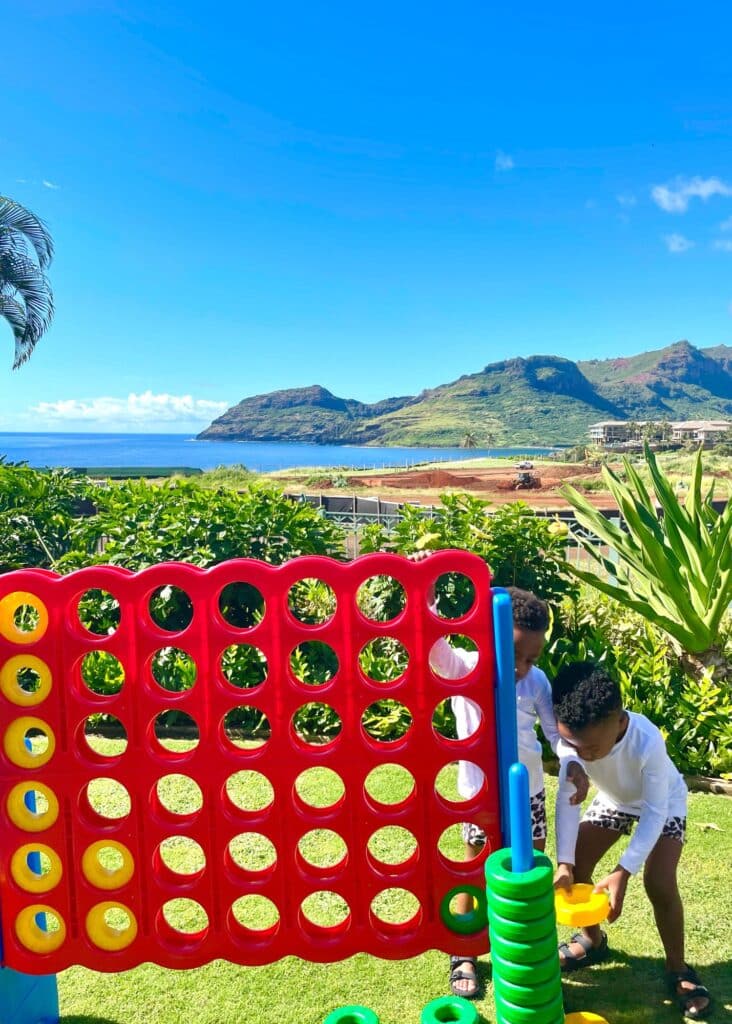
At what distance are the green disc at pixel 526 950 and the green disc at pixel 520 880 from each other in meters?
0.12

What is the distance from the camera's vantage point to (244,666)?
206 inches

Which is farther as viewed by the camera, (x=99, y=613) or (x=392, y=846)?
(x=99, y=613)

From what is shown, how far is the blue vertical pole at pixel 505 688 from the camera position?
2072 mm

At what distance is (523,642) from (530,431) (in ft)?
612

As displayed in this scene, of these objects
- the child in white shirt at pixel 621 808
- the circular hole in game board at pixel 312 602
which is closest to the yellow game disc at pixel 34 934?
the child in white shirt at pixel 621 808

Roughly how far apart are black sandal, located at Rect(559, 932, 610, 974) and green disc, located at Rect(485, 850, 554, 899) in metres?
1.26

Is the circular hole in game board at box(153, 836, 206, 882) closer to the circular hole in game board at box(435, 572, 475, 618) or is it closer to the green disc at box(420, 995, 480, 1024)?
the green disc at box(420, 995, 480, 1024)

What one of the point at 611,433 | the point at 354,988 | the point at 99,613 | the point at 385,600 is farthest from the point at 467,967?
the point at 611,433

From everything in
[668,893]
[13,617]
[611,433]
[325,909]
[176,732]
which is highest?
[611,433]

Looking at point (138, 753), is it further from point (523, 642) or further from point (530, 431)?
point (530, 431)

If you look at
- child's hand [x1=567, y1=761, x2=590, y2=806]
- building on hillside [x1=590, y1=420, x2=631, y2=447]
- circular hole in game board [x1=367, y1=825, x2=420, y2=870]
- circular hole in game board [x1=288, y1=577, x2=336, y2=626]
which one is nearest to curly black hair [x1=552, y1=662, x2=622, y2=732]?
child's hand [x1=567, y1=761, x2=590, y2=806]

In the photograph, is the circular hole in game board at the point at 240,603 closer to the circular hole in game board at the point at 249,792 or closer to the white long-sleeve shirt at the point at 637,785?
the circular hole in game board at the point at 249,792

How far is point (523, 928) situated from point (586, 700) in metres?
0.77

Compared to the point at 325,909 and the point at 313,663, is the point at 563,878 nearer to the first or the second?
the point at 325,909
